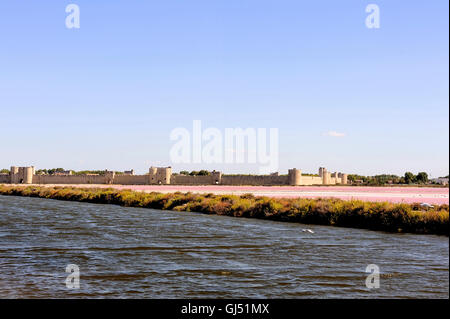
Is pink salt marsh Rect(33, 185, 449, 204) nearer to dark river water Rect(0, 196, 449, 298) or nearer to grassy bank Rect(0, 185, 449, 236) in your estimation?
grassy bank Rect(0, 185, 449, 236)

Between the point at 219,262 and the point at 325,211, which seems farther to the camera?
the point at 325,211

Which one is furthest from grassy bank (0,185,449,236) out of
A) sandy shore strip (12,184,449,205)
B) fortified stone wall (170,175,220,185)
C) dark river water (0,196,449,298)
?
fortified stone wall (170,175,220,185)

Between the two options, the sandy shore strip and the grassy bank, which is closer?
the grassy bank

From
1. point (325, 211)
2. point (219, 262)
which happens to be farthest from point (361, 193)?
point (219, 262)

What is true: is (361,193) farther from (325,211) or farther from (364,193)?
(325,211)

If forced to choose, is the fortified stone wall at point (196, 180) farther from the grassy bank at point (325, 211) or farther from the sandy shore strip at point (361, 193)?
the grassy bank at point (325, 211)

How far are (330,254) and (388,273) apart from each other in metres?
2.95

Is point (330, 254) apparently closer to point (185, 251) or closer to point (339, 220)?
point (185, 251)

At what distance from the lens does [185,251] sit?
15.5m

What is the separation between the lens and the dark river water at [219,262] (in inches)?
404

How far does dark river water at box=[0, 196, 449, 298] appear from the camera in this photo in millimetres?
10266

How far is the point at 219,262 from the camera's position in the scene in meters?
13.6
